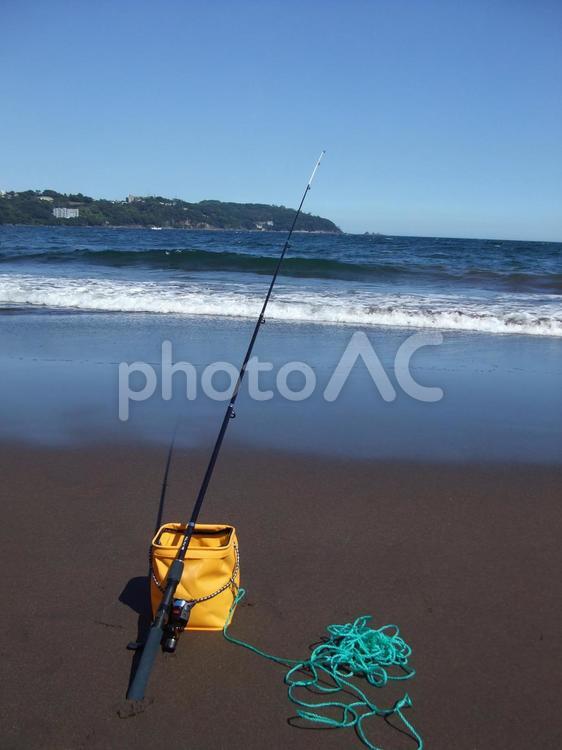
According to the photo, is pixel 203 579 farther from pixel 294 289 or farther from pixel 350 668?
pixel 294 289

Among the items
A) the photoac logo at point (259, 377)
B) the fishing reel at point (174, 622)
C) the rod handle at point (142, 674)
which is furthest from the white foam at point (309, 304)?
the rod handle at point (142, 674)

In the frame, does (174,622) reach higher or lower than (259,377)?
higher

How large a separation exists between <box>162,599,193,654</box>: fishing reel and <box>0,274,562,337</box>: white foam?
299 inches

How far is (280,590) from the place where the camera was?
2809 millimetres

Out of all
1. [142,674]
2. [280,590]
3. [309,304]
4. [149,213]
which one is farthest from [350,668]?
[149,213]

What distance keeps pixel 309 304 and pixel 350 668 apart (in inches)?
339

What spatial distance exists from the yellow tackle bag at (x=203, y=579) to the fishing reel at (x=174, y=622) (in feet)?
0.24

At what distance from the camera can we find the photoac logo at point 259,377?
5.61 m

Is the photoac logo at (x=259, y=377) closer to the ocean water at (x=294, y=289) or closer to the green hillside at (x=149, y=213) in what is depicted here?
the ocean water at (x=294, y=289)

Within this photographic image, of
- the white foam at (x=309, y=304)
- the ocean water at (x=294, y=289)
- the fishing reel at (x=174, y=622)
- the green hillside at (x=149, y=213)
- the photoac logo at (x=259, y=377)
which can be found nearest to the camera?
the fishing reel at (x=174, y=622)

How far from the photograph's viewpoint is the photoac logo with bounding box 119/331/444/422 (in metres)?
5.61

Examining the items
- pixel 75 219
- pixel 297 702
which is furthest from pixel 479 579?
pixel 75 219

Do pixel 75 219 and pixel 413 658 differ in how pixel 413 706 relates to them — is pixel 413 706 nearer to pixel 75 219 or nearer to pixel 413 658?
pixel 413 658

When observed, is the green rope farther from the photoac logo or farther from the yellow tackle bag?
the photoac logo
